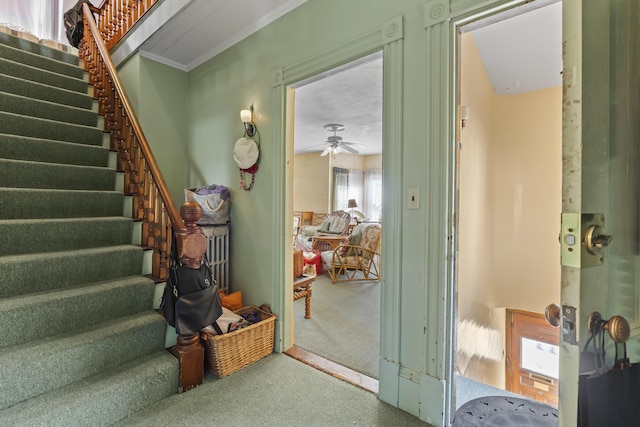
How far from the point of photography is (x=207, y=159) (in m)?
3.00

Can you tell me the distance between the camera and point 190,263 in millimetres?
1740

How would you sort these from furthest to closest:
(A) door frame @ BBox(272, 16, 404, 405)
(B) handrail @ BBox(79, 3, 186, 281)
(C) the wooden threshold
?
(B) handrail @ BBox(79, 3, 186, 281) → (C) the wooden threshold → (A) door frame @ BBox(272, 16, 404, 405)

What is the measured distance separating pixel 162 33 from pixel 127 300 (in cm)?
226

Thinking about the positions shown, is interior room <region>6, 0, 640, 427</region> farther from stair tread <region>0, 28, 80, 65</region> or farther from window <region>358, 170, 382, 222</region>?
window <region>358, 170, 382, 222</region>

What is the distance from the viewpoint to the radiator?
2629 mm

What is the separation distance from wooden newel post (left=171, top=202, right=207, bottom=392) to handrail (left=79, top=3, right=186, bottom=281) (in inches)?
3.0

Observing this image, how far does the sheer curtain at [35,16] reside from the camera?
4199 mm

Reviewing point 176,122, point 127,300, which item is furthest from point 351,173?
point 127,300

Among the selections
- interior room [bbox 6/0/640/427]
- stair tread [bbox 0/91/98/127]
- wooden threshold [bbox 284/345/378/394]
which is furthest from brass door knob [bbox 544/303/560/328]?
stair tread [bbox 0/91/98/127]

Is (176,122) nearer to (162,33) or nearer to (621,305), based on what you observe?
(162,33)

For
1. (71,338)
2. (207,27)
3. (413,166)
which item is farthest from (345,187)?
(71,338)

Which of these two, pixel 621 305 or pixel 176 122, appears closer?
pixel 621 305

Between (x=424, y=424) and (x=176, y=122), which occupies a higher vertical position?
(x=176, y=122)

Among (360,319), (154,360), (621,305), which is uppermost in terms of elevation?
(621,305)
